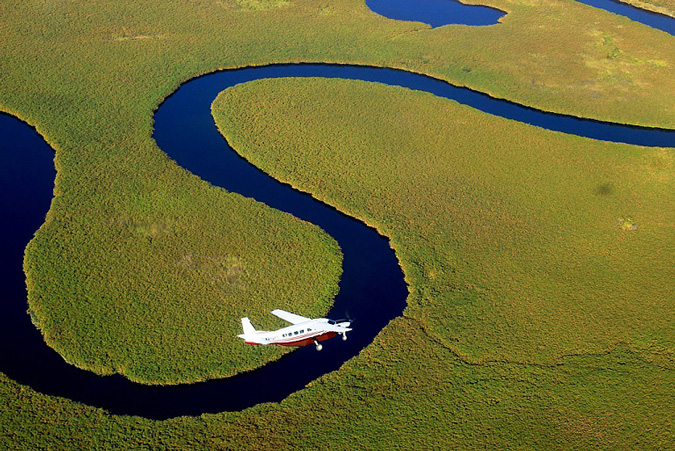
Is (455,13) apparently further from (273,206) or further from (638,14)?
(273,206)

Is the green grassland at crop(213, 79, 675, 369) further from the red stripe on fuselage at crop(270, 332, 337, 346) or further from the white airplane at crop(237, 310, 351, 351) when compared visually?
the white airplane at crop(237, 310, 351, 351)

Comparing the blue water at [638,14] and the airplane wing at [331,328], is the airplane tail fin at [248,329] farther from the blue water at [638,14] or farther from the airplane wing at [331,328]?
the blue water at [638,14]

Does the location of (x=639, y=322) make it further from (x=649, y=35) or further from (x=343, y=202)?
(x=649, y=35)

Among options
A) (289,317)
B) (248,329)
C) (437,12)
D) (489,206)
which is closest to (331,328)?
(289,317)

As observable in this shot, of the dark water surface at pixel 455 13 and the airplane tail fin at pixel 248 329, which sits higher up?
the dark water surface at pixel 455 13

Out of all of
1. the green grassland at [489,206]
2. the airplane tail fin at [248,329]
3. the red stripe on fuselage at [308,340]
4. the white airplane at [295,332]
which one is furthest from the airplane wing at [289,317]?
the green grassland at [489,206]
